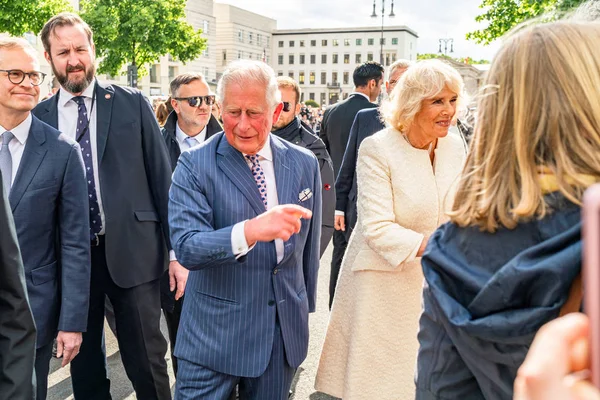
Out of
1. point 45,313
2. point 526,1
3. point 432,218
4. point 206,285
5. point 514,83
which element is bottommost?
point 45,313

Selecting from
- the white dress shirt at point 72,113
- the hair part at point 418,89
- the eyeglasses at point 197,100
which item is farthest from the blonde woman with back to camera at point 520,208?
the eyeglasses at point 197,100

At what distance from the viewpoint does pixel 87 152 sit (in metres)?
3.51

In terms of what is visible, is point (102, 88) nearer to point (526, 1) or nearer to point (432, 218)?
point (432, 218)

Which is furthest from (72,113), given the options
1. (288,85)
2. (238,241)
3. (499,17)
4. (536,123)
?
(499,17)

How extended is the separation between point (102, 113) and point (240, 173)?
1.37m

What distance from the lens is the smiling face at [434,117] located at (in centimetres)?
316

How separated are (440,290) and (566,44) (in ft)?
2.03

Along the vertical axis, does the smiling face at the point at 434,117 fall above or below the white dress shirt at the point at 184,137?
above

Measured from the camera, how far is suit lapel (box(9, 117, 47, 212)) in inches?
114

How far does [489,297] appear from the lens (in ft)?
4.44

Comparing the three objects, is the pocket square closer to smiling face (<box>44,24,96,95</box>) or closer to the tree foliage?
smiling face (<box>44,24,96,95</box>)

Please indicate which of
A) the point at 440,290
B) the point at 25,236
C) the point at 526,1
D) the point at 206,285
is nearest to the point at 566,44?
the point at 440,290

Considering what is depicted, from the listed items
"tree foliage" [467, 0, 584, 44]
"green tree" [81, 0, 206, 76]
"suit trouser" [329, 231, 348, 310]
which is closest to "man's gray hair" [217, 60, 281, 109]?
"suit trouser" [329, 231, 348, 310]

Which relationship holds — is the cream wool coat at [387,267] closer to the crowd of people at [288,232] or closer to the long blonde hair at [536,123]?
the crowd of people at [288,232]
